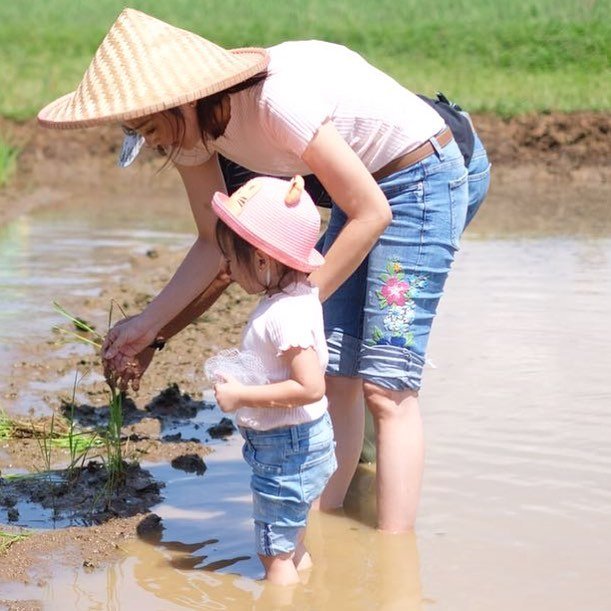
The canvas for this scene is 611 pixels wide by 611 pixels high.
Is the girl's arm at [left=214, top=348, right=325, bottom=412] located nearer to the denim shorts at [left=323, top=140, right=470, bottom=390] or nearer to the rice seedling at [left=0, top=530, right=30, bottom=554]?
the denim shorts at [left=323, top=140, right=470, bottom=390]

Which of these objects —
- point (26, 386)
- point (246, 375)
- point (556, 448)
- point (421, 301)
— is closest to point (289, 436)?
point (246, 375)

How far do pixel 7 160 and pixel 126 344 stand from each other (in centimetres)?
735

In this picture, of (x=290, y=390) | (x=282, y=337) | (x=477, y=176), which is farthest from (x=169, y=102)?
(x=477, y=176)

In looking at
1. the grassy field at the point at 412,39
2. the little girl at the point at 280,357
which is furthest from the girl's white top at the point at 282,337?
the grassy field at the point at 412,39

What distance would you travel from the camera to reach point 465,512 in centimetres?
412

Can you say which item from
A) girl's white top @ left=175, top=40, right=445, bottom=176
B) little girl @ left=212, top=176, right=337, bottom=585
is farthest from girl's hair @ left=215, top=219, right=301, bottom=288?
girl's white top @ left=175, top=40, right=445, bottom=176

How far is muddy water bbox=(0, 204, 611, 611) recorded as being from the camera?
3516mm

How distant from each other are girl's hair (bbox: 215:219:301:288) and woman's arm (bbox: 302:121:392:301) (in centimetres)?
14

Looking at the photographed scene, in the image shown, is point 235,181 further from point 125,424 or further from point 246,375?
point 125,424

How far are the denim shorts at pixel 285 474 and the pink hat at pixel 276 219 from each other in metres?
0.42

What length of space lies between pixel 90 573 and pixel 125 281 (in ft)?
12.9

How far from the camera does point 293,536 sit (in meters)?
3.45

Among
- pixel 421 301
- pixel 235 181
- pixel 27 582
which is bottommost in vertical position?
pixel 27 582

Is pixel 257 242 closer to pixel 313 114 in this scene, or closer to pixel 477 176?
pixel 313 114
